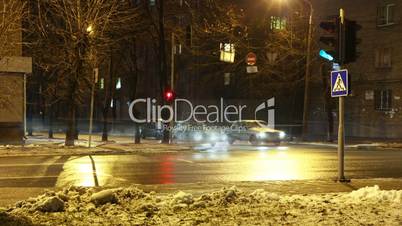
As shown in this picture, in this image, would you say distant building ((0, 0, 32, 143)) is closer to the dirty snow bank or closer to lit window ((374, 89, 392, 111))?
the dirty snow bank

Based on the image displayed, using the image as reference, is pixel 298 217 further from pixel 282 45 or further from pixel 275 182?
pixel 282 45

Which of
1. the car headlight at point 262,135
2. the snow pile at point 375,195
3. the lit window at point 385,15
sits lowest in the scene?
the snow pile at point 375,195

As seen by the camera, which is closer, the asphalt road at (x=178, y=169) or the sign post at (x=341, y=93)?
the sign post at (x=341, y=93)

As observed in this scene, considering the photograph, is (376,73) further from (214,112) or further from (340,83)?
(340,83)

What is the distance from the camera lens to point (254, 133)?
31672 mm

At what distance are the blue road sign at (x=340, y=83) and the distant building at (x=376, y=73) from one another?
84.5 ft

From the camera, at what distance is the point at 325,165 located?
61.1ft

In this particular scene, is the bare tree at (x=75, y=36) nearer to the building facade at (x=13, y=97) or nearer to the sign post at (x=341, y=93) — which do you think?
the building facade at (x=13, y=97)

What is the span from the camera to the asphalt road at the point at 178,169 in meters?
14.7

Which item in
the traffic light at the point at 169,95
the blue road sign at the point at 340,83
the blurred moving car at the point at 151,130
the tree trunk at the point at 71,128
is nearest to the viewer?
the blue road sign at the point at 340,83

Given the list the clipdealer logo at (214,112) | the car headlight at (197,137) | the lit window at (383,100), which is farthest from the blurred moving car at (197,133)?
the lit window at (383,100)

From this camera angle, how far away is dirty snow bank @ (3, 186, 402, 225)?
809 centimetres

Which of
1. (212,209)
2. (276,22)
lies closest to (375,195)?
(212,209)

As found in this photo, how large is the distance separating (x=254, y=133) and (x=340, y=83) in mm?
18290
